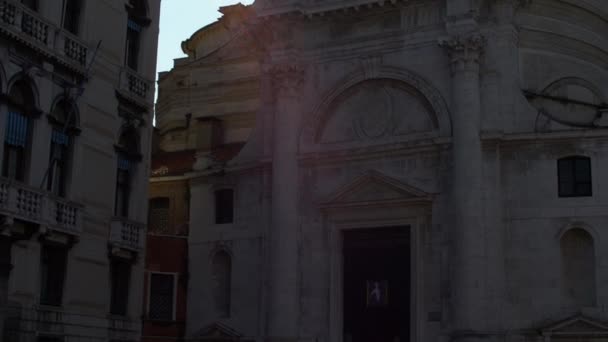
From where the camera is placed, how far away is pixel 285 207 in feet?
121

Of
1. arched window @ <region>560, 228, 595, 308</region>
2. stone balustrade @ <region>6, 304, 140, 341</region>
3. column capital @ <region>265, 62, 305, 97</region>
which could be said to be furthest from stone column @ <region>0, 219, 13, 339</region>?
arched window @ <region>560, 228, 595, 308</region>

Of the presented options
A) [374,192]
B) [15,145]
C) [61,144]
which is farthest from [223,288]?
[15,145]

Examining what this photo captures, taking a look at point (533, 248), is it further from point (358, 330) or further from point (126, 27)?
point (126, 27)

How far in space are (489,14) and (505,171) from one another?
225 inches

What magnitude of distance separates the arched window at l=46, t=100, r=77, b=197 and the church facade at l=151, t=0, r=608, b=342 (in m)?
10.5

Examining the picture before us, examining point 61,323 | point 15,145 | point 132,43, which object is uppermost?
point 132,43

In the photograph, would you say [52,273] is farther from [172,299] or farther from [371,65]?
[371,65]

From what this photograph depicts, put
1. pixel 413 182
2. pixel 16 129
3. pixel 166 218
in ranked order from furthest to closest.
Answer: pixel 166 218, pixel 413 182, pixel 16 129

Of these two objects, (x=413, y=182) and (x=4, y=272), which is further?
(x=413, y=182)

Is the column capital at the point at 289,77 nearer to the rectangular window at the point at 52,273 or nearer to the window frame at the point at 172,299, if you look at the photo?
the window frame at the point at 172,299

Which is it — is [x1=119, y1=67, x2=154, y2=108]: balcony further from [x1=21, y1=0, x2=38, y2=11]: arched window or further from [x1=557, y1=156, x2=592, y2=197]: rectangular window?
[x1=557, y1=156, x2=592, y2=197]: rectangular window

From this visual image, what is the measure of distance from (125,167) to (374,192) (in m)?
9.28

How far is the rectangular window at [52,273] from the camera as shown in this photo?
88.8 feet

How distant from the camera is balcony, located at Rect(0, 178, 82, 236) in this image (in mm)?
24656
